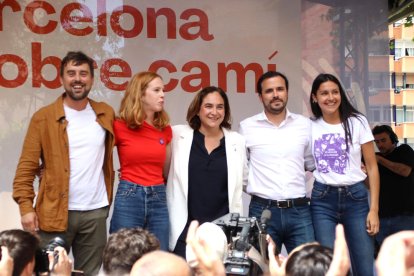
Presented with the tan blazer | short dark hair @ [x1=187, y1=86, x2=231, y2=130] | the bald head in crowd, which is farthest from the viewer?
short dark hair @ [x1=187, y1=86, x2=231, y2=130]

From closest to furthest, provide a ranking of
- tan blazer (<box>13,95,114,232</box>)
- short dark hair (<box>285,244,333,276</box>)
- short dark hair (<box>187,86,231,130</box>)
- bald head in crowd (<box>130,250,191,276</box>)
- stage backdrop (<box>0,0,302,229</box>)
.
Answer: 1. bald head in crowd (<box>130,250,191,276</box>)
2. short dark hair (<box>285,244,333,276</box>)
3. tan blazer (<box>13,95,114,232</box>)
4. short dark hair (<box>187,86,231,130</box>)
5. stage backdrop (<box>0,0,302,229</box>)

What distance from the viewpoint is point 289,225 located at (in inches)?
162

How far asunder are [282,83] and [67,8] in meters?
2.30

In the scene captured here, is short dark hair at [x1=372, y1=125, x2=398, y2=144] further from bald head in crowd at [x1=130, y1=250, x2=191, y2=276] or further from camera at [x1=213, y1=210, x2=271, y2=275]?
bald head in crowd at [x1=130, y1=250, x2=191, y2=276]

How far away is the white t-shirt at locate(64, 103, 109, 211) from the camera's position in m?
3.97

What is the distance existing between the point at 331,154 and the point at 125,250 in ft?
6.41

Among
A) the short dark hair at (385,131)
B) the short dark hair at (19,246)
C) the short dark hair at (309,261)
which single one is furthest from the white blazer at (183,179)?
the short dark hair at (385,131)

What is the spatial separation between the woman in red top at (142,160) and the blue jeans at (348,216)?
3.13ft

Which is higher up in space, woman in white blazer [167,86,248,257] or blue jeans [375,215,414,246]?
woman in white blazer [167,86,248,257]

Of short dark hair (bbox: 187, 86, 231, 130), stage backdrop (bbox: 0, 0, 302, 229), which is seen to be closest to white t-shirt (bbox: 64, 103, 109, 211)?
short dark hair (bbox: 187, 86, 231, 130)

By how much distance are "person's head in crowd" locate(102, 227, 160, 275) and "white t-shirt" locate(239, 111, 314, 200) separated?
1575 mm

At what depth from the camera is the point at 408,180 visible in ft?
20.4

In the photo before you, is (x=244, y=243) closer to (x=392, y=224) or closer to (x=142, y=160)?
Answer: (x=142, y=160)

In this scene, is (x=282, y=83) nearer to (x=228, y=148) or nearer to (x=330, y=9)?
(x=228, y=148)
